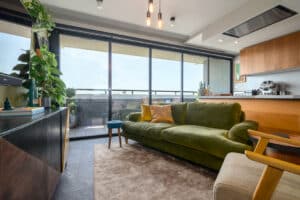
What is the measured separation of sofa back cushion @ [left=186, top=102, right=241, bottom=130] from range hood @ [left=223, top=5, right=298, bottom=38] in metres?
1.62

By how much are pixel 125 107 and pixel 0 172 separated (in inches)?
176

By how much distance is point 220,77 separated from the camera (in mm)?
6414

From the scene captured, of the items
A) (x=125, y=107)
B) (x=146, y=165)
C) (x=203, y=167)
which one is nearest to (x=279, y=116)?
(x=203, y=167)

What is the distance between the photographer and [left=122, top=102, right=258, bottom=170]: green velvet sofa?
197 cm

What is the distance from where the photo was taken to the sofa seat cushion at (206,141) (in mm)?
1874

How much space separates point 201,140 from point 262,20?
2525 millimetres

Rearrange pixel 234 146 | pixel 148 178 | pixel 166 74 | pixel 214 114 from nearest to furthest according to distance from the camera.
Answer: pixel 234 146, pixel 148 178, pixel 214 114, pixel 166 74

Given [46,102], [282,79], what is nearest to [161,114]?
[46,102]

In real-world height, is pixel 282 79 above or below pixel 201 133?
above

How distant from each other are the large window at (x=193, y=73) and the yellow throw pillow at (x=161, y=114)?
92.6 inches

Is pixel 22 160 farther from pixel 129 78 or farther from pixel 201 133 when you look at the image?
pixel 129 78

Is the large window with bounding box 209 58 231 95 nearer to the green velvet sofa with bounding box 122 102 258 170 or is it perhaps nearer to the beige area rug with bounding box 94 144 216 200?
the green velvet sofa with bounding box 122 102 258 170

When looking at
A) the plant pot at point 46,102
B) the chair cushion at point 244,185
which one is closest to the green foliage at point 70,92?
the plant pot at point 46,102

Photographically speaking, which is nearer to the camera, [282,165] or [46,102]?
[282,165]
